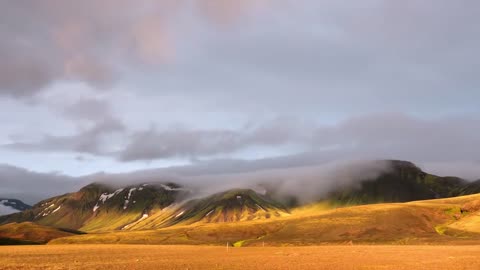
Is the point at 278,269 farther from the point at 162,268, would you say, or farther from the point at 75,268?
the point at 75,268

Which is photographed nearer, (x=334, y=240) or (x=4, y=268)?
(x=4, y=268)

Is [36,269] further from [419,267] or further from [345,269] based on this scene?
[419,267]

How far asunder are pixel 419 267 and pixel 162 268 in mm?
34777

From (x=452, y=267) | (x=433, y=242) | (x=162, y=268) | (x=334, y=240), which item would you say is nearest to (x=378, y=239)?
(x=334, y=240)

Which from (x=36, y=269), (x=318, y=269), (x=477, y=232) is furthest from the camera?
(x=477, y=232)

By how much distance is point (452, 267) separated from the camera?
5862 centimetres

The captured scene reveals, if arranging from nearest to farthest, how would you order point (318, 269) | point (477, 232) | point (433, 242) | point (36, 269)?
point (318, 269), point (36, 269), point (433, 242), point (477, 232)

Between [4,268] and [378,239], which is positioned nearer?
[4,268]

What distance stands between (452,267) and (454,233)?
140323 mm

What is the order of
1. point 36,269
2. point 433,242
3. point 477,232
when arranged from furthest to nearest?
point 477,232 < point 433,242 < point 36,269

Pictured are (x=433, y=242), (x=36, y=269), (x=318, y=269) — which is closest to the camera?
(x=318, y=269)

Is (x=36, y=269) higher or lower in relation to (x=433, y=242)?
higher

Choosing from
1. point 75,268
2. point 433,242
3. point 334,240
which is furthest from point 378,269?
point 334,240

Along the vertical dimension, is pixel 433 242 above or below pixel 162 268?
below
